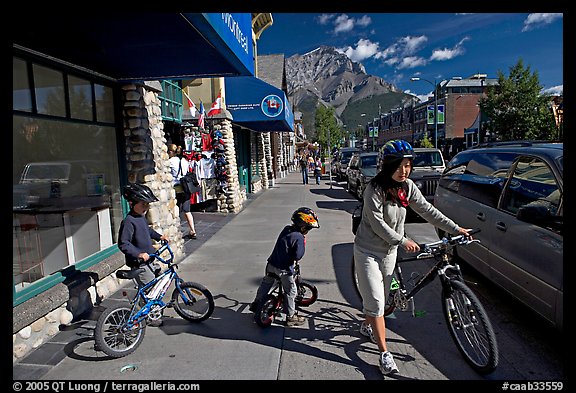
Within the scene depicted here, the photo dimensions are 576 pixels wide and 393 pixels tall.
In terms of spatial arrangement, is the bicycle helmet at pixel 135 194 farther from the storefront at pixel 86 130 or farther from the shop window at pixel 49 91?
the shop window at pixel 49 91

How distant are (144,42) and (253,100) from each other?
8391 millimetres

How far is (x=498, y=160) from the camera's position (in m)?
4.87

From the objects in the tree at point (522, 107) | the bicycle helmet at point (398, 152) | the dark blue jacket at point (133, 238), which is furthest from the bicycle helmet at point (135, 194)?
the tree at point (522, 107)

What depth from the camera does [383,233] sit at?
3.07m

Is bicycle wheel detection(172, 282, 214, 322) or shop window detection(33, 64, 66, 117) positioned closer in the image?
bicycle wheel detection(172, 282, 214, 322)

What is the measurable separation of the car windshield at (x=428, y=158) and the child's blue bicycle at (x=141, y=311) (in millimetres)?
10148

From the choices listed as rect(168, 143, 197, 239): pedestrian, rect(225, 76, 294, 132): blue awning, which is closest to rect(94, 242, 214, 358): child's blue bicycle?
rect(168, 143, 197, 239): pedestrian

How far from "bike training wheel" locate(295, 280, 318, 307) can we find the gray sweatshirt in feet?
4.26

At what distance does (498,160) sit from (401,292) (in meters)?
2.43

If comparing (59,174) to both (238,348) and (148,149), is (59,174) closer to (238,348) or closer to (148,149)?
(148,149)

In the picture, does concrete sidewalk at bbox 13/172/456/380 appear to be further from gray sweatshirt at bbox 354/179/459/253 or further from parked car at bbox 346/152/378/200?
parked car at bbox 346/152/378/200

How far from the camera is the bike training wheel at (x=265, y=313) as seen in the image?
399cm

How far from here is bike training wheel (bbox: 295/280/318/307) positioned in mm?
4383
